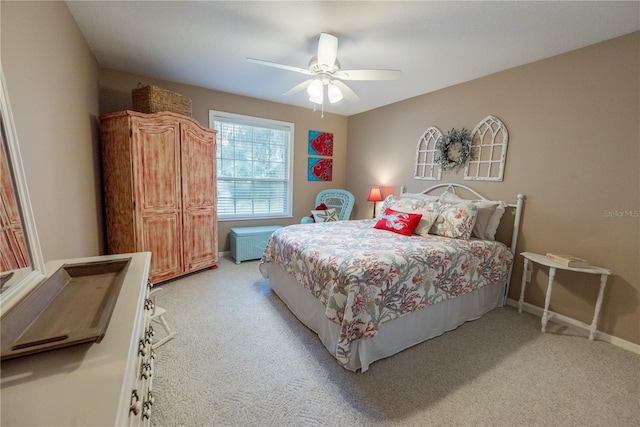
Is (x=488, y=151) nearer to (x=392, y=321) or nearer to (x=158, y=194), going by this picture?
(x=392, y=321)

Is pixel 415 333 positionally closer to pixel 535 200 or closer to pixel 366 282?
pixel 366 282

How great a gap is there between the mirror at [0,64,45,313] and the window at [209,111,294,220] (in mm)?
3027

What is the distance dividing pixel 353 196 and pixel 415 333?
3.06 metres

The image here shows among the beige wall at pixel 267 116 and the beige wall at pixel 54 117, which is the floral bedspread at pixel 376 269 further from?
the beige wall at pixel 267 116

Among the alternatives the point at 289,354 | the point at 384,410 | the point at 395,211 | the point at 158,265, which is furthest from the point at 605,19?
the point at 158,265

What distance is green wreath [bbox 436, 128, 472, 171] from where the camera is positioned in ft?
10.3

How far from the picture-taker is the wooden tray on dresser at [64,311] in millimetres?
726

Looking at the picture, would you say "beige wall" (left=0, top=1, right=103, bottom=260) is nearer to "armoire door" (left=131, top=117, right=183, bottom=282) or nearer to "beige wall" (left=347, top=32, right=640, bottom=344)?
"armoire door" (left=131, top=117, right=183, bottom=282)

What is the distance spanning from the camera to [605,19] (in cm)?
191

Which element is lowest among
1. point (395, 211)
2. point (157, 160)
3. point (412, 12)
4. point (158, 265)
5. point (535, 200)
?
point (158, 265)

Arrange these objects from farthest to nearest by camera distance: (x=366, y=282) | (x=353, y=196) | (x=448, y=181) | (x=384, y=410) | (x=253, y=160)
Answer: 1. (x=353, y=196)
2. (x=253, y=160)
3. (x=448, y=181)
4. (x=366, y=282)
5. (x=384, y=410)

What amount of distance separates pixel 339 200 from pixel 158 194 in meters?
2.91

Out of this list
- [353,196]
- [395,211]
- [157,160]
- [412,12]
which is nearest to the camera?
[412,12]

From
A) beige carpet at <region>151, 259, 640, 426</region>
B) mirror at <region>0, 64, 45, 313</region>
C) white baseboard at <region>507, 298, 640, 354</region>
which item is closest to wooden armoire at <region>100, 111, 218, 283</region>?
beige carpet at <region>151, 259, 640, 426</region>
